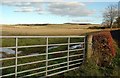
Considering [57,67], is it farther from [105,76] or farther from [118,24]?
[118,24]

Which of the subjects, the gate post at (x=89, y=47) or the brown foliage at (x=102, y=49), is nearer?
the gate post at (x=89, y=47)

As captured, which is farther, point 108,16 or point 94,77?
point 108,16

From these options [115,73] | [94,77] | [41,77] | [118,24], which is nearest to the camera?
[41,77]

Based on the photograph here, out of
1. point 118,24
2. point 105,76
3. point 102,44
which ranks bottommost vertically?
point 105,76

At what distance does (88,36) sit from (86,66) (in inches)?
53.1

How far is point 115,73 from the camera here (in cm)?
1041

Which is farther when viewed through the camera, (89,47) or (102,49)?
(102,49)

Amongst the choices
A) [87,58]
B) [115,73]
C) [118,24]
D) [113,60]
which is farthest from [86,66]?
[118,24]

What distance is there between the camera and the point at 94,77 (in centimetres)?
979

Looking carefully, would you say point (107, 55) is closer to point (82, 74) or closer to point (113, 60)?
point (113, 60)

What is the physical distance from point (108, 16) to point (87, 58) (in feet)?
95.0

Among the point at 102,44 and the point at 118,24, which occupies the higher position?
the point at 118,24

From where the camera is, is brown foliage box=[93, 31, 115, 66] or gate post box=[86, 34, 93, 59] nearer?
gate post box=[86, 34, 93, 59]

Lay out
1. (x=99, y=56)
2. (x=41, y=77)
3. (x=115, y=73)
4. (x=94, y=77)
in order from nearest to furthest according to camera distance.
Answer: (x=41, y=77)
(x=94, y=77)
(x=115, y=73)
(x=99, y=56)
